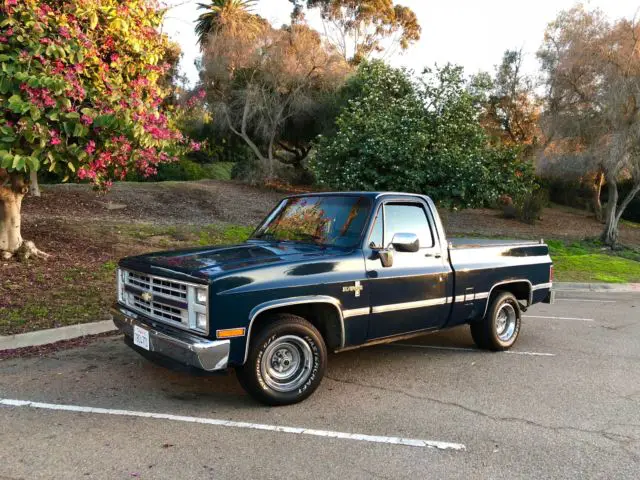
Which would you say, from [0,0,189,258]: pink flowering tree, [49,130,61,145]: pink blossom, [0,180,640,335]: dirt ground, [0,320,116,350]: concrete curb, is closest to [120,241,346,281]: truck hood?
[0,320,116,350]: concrete curb

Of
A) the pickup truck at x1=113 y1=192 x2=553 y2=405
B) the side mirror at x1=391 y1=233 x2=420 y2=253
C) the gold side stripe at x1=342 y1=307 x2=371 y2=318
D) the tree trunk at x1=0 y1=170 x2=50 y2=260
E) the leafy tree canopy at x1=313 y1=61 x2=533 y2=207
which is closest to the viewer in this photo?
the pickup truck at x1=113 y1=192 x2=553 y2=405

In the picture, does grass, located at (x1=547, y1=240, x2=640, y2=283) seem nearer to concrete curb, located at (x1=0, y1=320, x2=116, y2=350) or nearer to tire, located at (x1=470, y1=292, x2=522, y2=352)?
tire, located at (x1=470, y1=292, x2=522, y2=352)

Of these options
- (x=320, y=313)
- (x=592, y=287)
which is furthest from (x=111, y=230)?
(x=592, y=287)

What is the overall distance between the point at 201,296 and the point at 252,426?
1.10 m

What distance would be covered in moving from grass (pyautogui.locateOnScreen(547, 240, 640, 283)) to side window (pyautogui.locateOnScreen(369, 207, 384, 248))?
31.5 ft

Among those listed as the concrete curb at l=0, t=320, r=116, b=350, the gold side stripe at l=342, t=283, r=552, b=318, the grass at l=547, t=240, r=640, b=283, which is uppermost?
the gold side stripe at l=342, t=283, r=552, b=318

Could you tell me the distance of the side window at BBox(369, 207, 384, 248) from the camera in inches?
211

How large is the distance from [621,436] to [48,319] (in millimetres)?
6466

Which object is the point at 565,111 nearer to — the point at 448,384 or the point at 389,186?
the point at 389,186

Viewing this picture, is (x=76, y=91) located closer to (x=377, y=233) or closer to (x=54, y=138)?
(x=54, y=138)

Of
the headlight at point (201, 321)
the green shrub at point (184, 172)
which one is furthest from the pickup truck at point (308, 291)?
the green shrub at point (184, 172)

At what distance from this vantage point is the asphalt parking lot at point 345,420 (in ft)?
12.0

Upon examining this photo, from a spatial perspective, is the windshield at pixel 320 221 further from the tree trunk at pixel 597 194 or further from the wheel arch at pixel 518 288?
the tree trunk at pixel 597 194

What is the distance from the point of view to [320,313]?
4980 mm
